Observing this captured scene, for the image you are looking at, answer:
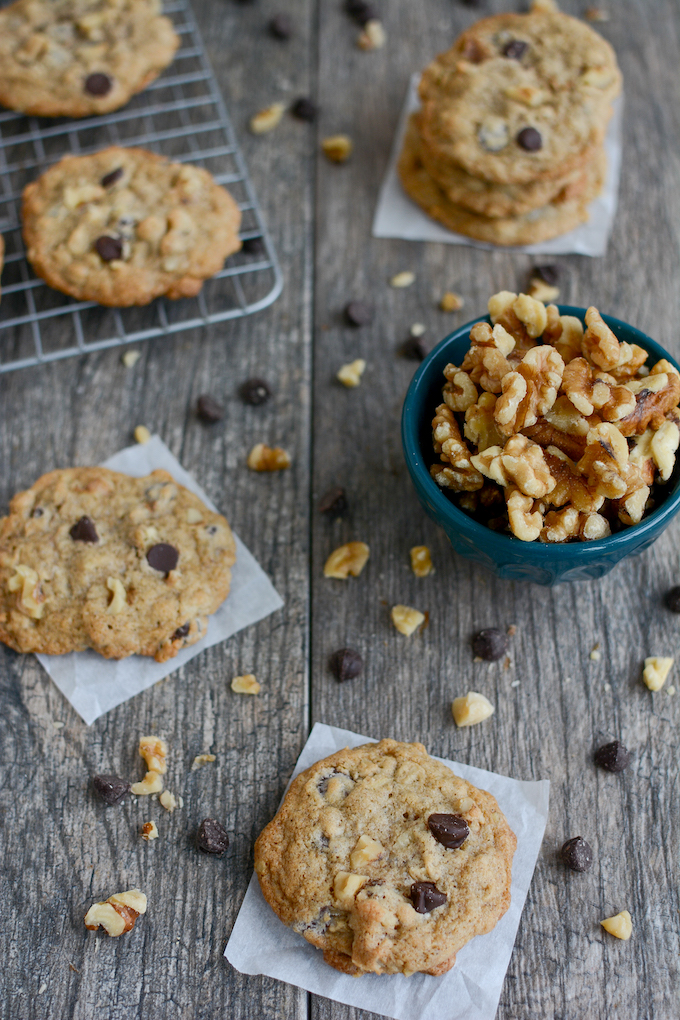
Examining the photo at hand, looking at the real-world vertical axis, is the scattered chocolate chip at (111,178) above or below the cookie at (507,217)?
above

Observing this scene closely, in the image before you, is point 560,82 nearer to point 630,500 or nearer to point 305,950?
point 630,500

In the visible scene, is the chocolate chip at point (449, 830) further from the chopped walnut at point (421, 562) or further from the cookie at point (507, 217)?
the cookie at point (507, 217)

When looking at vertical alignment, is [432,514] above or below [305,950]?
above

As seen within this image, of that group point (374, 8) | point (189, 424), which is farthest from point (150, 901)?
point (374, 8)

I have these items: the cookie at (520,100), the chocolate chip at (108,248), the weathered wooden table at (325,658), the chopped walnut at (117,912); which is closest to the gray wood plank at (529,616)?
the weathered wooden table at (325,658)

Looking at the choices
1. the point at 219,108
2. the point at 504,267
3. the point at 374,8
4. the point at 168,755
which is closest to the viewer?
the point at 168,755
